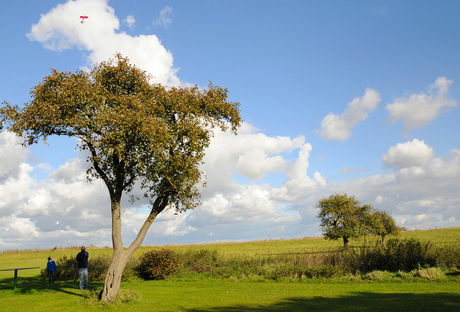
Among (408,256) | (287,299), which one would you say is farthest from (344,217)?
(287,299)

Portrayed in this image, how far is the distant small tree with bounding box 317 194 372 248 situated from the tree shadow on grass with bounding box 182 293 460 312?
2937 centimetres

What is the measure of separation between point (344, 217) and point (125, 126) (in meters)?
39.1

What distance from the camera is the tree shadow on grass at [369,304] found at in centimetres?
1352

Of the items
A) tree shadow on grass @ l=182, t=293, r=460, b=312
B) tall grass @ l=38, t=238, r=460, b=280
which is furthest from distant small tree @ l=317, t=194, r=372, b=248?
tree shadow on grass @ l=182, t=293, r=460, b=312

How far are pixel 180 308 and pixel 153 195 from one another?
7601 mm

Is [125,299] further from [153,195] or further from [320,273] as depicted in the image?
[320,273]

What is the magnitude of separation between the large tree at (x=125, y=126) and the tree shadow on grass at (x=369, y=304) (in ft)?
22.4

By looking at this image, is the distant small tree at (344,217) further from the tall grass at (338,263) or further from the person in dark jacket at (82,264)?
the person in dark jacket at (82,264)

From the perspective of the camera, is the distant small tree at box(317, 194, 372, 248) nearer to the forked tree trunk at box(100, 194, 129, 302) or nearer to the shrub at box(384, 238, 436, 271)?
the shrub at box(384, 238, 436, 271)

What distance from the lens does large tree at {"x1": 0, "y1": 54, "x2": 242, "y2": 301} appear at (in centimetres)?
1644

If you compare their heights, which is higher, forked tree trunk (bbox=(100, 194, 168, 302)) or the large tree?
the large tree

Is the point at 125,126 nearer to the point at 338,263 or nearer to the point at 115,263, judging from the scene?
the point at 115,263

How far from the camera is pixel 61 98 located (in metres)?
16.6

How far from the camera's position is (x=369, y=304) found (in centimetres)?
1465
